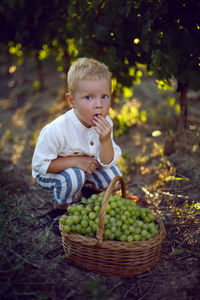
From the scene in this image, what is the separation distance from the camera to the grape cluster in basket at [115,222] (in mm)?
1917

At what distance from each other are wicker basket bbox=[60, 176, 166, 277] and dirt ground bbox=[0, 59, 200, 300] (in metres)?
0.06

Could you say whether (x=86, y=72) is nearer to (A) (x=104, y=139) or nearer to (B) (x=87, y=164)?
(A) (x=104, y=139)

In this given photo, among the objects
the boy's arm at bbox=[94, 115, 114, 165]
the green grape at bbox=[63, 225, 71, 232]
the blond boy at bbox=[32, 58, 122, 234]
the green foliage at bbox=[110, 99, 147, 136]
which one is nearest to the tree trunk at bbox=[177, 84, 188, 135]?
the green foliage at bbox=[110, 99, 147, 136]

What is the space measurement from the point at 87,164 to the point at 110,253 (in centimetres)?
83

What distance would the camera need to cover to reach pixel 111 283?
1.90m

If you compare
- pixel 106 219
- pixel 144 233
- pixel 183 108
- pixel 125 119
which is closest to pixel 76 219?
pixel 106 219

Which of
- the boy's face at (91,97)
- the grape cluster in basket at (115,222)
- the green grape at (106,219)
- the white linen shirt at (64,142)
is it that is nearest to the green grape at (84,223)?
the grape cluster in basket at (115,222)

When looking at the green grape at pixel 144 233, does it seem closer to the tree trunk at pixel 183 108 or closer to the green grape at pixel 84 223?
the green grape at pixel 84 223

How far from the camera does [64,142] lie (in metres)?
2.46

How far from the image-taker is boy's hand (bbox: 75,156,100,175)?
2461 mm

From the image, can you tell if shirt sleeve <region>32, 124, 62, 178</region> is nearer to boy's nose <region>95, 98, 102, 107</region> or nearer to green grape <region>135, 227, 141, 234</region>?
boy's nose <region>95, 98, 102, 107</region>

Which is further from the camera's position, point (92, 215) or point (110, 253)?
point (92, 215)

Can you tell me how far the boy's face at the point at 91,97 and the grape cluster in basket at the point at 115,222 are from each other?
650 millimetres

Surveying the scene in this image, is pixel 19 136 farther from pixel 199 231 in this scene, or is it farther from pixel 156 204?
pixel 199 231
